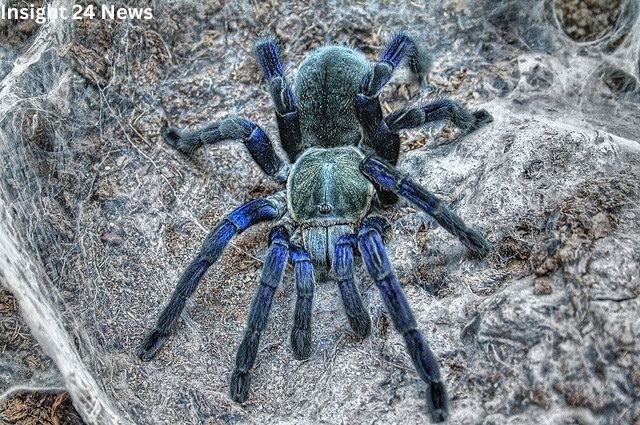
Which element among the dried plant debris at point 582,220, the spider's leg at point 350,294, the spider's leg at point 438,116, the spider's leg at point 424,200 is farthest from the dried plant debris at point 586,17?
the spider's leg at point 350,294

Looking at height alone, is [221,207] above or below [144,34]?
below

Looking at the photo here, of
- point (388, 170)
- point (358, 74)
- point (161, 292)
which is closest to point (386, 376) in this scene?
point (388, 170)

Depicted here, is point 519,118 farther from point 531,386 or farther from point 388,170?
point 531,386

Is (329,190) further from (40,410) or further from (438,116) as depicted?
(40,410)

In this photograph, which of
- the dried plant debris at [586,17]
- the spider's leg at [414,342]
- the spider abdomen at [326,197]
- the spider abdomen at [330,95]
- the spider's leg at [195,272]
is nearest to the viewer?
the spider's leg at [414,342]

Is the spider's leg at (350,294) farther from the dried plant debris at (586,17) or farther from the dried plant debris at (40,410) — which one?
the dried plant debris at (586,17)
